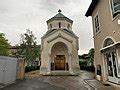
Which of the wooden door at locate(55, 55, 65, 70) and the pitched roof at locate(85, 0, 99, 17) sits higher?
the pitched roof at locate(85, 0, 99, 17)

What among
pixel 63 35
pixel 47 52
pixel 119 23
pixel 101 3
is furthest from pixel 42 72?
pixel 119 23

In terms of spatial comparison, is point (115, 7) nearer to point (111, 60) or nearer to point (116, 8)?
point (116, 8)

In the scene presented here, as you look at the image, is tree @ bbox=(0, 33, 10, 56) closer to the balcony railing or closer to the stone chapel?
the stone chapel

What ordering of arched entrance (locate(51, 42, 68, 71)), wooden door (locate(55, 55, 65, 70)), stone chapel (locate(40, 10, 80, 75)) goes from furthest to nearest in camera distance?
wooden door (locate(55, 55, 65, 70)), arched entrance (locate(51, 42, 68, 71)), stone chapel (locate(40, 10, 80, 75))

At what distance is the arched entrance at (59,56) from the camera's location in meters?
27.6

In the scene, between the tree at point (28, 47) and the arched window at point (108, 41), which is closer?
the arched window at point (108, 41)

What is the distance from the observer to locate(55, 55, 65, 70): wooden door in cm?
2772

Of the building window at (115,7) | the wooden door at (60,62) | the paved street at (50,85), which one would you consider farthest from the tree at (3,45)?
the building window at (115,7)

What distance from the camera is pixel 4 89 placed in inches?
407

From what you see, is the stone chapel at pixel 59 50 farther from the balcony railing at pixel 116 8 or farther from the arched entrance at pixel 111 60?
the balcony railing at pixel 116 8

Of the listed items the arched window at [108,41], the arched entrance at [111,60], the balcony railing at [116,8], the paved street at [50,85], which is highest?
the balcony railing at [116,8]

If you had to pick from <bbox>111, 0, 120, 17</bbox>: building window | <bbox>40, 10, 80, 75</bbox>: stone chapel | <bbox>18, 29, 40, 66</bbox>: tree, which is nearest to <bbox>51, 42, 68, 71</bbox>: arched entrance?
<bbox>40, 10, 80, 75</bbox>: stone chapel

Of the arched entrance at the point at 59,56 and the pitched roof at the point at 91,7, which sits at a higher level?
the pitched roof at the point at 91,7

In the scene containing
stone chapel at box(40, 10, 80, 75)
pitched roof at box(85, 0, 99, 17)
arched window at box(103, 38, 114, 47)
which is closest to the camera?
arched window at box(103, 38, 114, 47)
